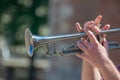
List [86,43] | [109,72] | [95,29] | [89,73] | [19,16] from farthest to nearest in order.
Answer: [19,16], [89,73], [95,29], [86,43], [109,72]

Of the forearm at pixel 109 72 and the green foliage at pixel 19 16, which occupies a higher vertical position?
the forearm at pixel 109 72

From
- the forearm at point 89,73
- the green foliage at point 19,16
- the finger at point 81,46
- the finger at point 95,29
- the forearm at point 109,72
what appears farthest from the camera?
the green foliage at point 19,16

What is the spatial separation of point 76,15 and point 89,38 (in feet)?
16.3

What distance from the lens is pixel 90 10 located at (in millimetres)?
8289

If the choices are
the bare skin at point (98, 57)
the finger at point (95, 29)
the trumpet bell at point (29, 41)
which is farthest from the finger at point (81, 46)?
the trumpet bell at point (29, 41)

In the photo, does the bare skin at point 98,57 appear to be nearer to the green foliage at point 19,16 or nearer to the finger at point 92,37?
the finger at point 92,37

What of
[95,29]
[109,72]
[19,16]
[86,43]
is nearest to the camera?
[109,72]

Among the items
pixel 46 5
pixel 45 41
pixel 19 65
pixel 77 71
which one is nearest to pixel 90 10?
pixel 77 71

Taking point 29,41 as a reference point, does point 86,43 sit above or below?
above

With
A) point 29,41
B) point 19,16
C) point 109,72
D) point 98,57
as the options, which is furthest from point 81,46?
point 19,16

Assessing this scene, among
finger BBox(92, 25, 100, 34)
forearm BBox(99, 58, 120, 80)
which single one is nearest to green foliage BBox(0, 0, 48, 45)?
finger BBox(92, 25, 100, 34)

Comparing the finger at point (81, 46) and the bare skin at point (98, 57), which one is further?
the finger at point (81, 46)

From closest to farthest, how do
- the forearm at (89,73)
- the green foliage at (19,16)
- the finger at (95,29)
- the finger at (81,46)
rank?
the finger at (81,46)
the finger at (95,29)
the forearm at (89,73)
the green foliage at (19,16)

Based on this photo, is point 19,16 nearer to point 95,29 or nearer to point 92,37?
point 95,29
